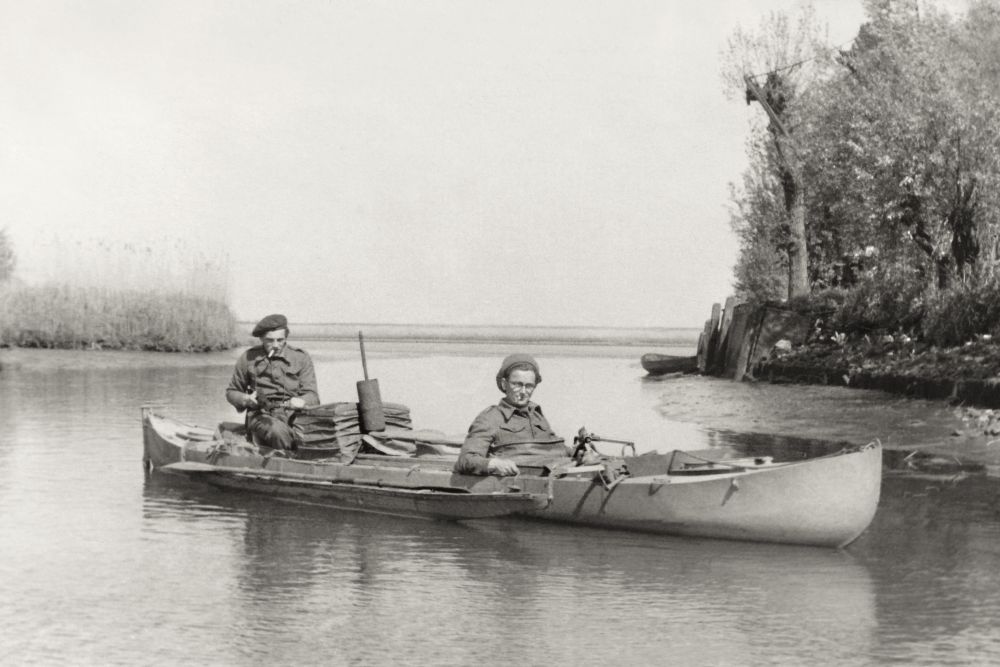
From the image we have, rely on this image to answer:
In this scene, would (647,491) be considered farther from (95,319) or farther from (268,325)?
(95,319)

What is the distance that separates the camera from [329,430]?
14.4 meters

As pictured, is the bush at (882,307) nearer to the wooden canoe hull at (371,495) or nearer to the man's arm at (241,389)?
the man's arm at (241,389)

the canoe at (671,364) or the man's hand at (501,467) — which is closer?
the man's hand at (501,467)

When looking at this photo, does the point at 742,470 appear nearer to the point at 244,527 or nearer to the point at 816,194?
the point at 244,527

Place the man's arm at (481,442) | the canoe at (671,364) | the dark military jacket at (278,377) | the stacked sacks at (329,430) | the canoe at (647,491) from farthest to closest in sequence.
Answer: the canoe at (671,364) → the dark military jacket at (278,377) → the stacked sacks at (329,430) → the man's arm at (481,442) → the canoe at (647,491)

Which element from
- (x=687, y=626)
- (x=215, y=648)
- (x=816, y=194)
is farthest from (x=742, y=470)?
(x=816, y=194)

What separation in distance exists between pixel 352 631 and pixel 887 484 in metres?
8.33

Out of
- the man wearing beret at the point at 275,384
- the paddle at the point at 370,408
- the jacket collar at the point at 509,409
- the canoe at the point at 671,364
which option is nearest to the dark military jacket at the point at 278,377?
the man wearing beret at the point at 275,384

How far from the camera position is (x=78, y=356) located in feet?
115

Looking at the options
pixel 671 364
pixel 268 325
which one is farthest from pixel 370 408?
pixel 671 364

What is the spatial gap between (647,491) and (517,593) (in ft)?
7.14

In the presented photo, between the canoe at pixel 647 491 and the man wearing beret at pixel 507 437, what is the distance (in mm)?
152

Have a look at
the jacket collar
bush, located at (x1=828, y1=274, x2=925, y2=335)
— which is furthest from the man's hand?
bush, located at (x1=828, y1=274, x2=925, y2=335)

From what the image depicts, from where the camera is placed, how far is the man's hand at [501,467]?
12242 millimetres
